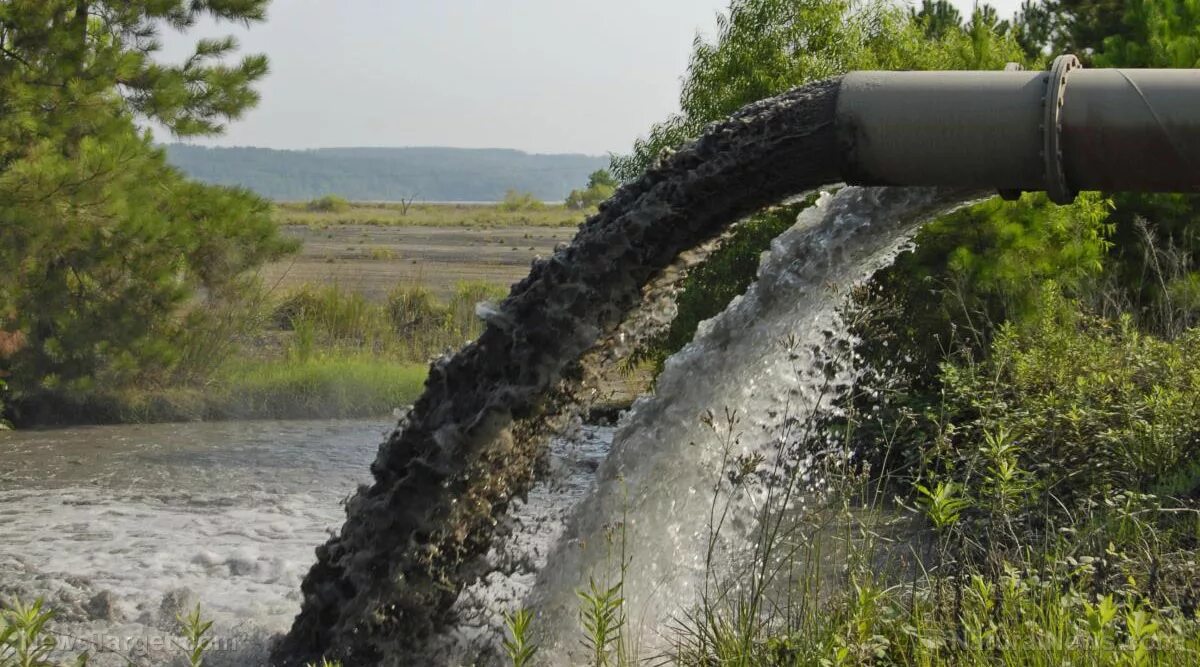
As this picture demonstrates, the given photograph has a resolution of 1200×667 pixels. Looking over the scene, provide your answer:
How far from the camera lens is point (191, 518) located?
7.43 metres

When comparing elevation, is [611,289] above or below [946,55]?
below

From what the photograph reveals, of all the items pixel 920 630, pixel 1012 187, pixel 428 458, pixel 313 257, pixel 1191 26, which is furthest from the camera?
pixel 313 257

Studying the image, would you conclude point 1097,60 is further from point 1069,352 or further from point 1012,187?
point 1012,187

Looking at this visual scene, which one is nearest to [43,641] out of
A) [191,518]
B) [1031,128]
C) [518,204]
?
[1031,128]

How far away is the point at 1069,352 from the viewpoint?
7.64 metres

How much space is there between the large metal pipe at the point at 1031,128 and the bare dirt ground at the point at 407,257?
28.9ft

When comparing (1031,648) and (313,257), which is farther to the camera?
(313,257)

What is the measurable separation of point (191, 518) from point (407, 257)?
891 inches

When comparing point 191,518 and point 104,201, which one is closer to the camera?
point 191,518

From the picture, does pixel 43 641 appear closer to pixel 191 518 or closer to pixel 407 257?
pixel 191 518

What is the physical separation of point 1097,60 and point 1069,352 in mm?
4292

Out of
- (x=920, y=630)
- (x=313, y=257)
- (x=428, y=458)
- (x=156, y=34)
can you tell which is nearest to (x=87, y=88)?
(x=156, y=34)

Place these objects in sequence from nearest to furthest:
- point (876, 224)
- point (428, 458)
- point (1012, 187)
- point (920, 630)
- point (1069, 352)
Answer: point (920, 630) < point (1012, 187) < point (428, 458) < point (876, 224) < point (1069, 352)

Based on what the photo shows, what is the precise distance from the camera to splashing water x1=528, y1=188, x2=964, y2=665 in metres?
4.80
